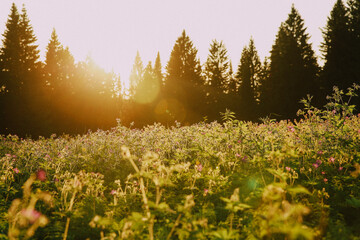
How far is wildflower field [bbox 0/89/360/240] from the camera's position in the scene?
76.4 inches

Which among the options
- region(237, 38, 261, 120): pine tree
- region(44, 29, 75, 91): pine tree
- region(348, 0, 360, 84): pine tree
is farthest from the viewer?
region(237, 38, 261, 120): pine tree

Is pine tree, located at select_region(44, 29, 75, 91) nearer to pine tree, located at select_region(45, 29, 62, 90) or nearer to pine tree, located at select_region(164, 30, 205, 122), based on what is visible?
pine tree, located at select_region(45, 29, 62, 90)

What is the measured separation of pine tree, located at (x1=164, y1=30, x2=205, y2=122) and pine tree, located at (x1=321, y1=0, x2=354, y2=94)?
14.2 meters

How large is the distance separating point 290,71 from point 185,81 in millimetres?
13455

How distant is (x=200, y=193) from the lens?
12.3 ft

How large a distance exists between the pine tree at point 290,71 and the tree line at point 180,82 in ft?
0.35

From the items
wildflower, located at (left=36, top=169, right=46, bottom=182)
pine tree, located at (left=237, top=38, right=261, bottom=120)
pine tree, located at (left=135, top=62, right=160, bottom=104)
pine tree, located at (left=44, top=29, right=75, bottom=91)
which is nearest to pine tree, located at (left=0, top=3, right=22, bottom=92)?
pine tree, located at (left=44, top=29, right=75, bottom=91)

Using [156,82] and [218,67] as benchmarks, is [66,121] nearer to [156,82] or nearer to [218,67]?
[156,82]

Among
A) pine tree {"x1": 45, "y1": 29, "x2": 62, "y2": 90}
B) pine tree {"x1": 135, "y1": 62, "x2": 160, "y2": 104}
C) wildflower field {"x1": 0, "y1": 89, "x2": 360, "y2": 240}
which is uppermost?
pine tree {"x1": 45, "y1": 29, "x2": 62, "y2": 90}

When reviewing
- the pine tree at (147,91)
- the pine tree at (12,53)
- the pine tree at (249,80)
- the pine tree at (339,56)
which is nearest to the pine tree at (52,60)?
the pine tree at (12,53)

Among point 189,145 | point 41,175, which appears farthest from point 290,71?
point 41,175

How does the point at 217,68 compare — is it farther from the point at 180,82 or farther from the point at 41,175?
the point at 41,175

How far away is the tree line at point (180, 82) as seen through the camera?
23.4 m

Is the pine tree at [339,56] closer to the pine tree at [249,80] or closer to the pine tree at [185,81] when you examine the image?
the pine tree at [249,80]
